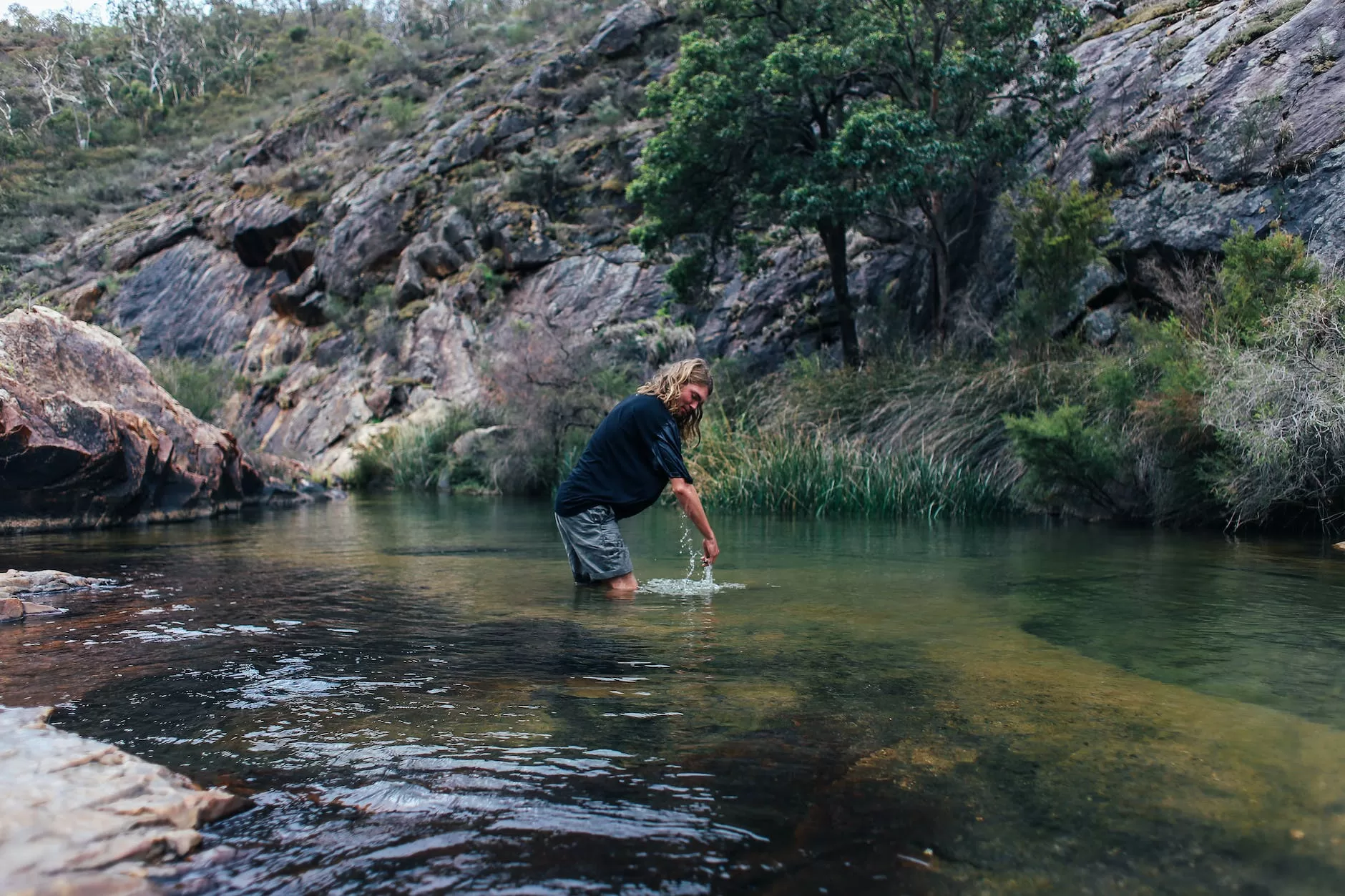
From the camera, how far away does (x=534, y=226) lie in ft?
114

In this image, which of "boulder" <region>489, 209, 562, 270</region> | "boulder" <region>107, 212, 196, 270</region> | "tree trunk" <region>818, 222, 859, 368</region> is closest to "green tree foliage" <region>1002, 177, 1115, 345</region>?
"tree trunk" <region>818, 222, 859, 368</region>

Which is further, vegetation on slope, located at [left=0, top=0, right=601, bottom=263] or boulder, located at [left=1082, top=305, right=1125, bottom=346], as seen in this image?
vegetation on slope, located at [left=0, top=0, right=601, bottom=263]

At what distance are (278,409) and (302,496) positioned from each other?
18298mm

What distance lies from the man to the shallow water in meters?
0.38

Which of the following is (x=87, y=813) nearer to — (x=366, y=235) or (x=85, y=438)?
(x=85, y=438)

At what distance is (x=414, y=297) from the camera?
36.8 meters

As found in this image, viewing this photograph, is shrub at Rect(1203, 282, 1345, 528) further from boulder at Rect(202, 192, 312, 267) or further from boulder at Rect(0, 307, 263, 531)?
boulder at Rect(202, 192, 312, 267)

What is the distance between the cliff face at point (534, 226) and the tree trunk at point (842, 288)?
0.74 m

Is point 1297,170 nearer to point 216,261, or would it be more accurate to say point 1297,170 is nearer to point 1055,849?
point 1055,849

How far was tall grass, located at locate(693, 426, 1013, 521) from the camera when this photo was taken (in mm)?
13844

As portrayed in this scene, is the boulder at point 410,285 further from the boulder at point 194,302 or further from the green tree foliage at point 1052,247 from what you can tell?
the green tree foliage at point 1052,247

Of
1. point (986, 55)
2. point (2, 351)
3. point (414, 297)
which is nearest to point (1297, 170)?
point (986, 55)

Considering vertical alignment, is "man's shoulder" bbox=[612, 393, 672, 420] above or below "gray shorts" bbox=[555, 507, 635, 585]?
above

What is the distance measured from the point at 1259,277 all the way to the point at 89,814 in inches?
480
